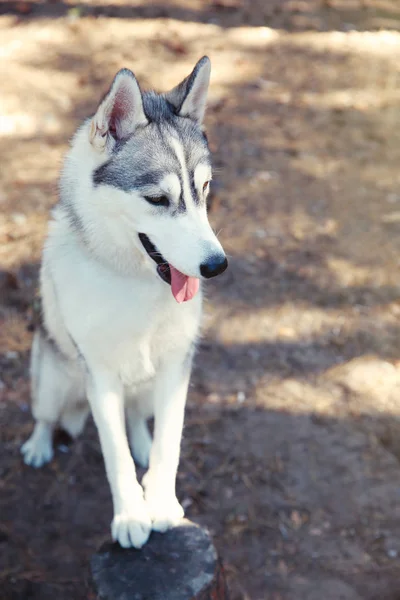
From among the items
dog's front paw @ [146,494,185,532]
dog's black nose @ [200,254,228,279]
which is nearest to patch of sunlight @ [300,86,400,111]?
dog's black nose @ [200,254,228,279]

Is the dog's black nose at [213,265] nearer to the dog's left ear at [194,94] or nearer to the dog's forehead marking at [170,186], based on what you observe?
the dog's forehead marking at [170,186]

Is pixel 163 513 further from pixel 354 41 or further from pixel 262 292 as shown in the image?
pixel 354 41

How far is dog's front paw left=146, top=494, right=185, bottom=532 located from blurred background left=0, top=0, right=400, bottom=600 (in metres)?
0.38

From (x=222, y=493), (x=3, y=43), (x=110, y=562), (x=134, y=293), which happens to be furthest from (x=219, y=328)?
(x=3, y=43)

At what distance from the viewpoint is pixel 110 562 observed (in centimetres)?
271

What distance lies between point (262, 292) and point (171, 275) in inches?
90.0

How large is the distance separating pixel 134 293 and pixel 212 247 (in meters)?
0.49

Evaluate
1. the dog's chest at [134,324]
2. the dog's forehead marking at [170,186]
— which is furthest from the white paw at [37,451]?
the dog's forehead marking at [170,186]

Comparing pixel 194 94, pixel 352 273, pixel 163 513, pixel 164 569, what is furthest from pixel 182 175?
pixel 352 273

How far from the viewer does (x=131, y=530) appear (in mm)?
2766

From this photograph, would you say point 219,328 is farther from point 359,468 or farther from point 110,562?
point 110,562

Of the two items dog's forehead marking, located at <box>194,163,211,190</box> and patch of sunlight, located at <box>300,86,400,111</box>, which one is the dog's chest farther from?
patch of sunlight, located at <box>300,86,400,111</box>

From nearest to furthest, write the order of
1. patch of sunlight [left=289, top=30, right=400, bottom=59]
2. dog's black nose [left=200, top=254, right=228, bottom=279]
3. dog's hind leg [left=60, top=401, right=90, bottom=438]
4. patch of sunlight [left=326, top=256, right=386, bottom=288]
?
dog's black nose [left=200, top=254, right=228, bottom=279], dog's hind leg [left=60, top=401, right=90, bottom=438], patch of sunlight [left=326, top=256, right=386, bottom=288], patch of sunlight [left=289, top=30, right=400, bottom=59]

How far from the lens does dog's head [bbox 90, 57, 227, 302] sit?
2504 millimetres
